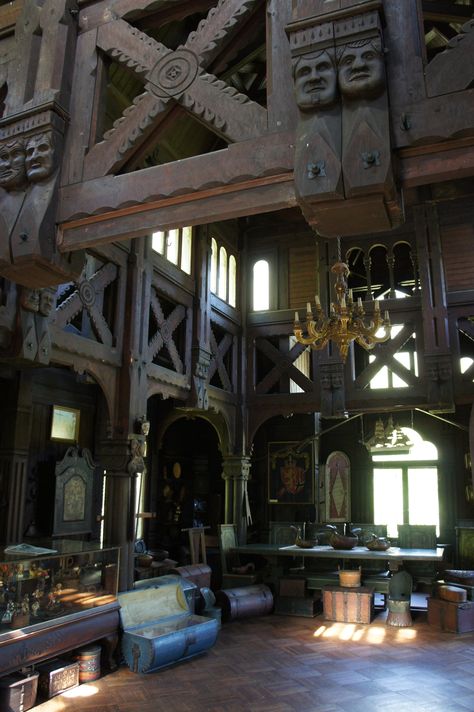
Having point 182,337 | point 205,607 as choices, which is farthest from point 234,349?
point 205,607

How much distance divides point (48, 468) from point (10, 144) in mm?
6534

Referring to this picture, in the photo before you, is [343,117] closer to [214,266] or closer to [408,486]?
[214,266]

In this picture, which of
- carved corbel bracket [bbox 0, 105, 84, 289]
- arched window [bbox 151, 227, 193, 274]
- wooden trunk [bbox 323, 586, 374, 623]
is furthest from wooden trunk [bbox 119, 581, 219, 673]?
arched window [bbox 151, 227, 193, 274]

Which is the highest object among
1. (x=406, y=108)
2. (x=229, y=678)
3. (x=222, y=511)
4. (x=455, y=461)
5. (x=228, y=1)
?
(x=228, y=1)

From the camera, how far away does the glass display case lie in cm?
542

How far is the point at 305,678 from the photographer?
6.53 m

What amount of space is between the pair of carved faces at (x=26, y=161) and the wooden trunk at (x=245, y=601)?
7.80m

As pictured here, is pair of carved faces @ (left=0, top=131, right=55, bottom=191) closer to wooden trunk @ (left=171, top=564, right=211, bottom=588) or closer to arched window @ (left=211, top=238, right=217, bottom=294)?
wooden trunk @ (left=171, top=564, right=211, bottom=588)

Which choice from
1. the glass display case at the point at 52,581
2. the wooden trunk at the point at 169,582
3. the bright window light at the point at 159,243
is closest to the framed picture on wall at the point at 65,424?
the glass display case at the point at 52,581

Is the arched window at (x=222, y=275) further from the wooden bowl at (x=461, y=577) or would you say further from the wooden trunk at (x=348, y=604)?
the wooden bowl at (x=461, y=577)

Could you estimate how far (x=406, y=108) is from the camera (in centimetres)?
272

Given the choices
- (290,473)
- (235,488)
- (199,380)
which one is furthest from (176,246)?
(290,473)

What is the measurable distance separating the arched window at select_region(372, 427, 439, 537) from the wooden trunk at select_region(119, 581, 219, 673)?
A: 8.71 meters

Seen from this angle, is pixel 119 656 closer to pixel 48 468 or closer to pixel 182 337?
pixel 48 468
